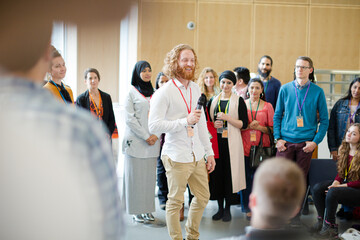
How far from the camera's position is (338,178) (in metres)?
3.53

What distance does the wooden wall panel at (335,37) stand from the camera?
773 centimetres

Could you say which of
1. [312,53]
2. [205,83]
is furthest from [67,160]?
[312,53]

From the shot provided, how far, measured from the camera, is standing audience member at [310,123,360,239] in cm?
335

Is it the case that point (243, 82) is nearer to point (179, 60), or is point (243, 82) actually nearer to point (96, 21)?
point (179, 60)

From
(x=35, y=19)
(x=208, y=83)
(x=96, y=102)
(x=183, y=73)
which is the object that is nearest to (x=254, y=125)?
(x=208, y=83)

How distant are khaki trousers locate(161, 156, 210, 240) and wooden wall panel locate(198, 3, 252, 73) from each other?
16.9 ft

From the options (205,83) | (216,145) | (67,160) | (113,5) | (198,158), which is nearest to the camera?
(113,5)

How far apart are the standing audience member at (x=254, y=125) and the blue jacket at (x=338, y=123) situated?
0.63 m

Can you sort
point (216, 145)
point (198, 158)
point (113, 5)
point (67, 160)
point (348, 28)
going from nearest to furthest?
point (113, 5), point (67, 160), point (198, 158), point (216, 145), point (348, 28)

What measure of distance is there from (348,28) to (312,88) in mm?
4786

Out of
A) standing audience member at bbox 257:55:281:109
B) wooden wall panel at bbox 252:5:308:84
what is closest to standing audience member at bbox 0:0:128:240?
standing audience member at bbox 257:55:281:109

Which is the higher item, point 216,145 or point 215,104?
point 215,104

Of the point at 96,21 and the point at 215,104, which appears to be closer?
the point at 96,21

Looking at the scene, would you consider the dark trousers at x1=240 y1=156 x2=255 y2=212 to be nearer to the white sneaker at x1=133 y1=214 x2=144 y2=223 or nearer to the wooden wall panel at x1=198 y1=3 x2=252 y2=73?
the white sneaker at x1=133 y1=214 x2=144 y2=223
